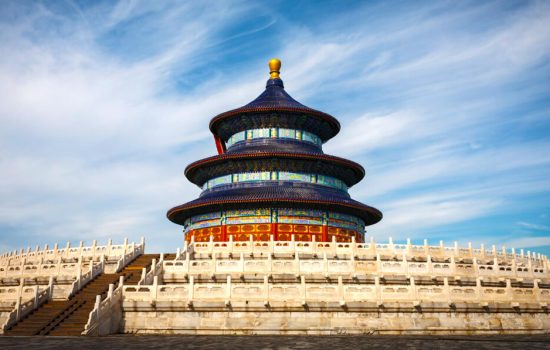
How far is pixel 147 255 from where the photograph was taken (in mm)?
29969

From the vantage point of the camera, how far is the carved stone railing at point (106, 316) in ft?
56.6

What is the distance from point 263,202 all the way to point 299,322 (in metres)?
21.0

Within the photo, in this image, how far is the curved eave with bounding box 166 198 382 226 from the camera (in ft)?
128

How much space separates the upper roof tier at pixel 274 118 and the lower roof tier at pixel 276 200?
7660 mm

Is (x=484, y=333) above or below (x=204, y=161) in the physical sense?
below

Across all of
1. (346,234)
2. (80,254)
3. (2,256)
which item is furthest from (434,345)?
(2,256)

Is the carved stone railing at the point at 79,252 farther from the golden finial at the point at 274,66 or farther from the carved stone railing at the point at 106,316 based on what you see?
the golden finial at the point at 274,66

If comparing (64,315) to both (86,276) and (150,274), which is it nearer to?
(150,274)

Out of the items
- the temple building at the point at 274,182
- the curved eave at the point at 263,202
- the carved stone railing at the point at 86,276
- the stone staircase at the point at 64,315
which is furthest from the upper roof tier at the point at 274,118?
the stone staircase at the point at 64,315

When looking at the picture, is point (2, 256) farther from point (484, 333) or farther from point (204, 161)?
point (484, 333)

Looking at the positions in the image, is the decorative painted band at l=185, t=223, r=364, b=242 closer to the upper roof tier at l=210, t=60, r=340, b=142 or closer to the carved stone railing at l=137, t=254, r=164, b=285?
the upper roof tier at l=210, t=60, r=340, b=142

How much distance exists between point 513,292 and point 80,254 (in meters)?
23.0

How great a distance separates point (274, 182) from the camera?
141 feet

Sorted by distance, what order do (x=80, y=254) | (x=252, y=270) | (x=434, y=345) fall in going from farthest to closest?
(x=80, y=254)
(x=252, y=270)
(x=434, y=345)
